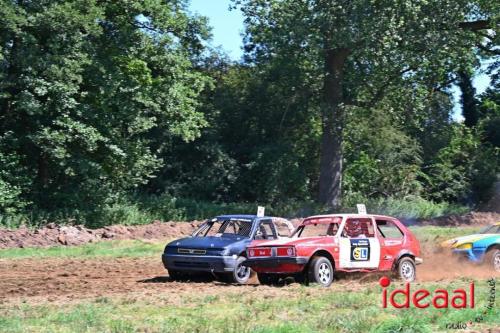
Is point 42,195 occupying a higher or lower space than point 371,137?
lower

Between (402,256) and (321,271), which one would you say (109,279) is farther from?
(402,256)

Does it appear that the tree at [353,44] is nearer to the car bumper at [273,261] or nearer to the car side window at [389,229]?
the car side window at [389,229]

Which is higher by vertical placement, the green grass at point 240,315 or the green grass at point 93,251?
the green grass at point 93,251

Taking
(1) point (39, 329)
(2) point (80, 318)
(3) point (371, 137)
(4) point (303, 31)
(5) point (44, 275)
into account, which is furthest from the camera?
(3) point (371, 137)

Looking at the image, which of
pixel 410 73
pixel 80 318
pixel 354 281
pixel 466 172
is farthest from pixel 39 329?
pixel 466 172

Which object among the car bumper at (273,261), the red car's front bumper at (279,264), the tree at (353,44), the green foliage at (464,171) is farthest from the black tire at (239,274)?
the green foliage at (464,171)

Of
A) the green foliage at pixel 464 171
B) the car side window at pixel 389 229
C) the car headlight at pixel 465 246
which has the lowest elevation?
the car headlight at pixel 465 246

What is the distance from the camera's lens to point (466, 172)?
46.9m

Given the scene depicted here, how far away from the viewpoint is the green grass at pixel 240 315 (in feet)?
33.7

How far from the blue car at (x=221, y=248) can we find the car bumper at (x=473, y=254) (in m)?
4.13

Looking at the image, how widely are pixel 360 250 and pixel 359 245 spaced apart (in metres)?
0.10

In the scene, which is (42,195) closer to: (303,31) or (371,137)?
(303,31)

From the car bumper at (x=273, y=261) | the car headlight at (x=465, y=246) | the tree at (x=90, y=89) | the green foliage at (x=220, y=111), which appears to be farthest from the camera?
the green foliage at (x=220, y=111)

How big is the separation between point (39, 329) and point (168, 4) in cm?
2697
